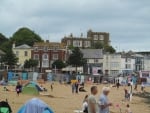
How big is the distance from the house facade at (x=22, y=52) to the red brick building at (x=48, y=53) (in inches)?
128

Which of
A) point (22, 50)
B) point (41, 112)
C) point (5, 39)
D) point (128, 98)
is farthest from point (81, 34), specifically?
point (41, 112)

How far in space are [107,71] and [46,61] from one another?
20.4 metres

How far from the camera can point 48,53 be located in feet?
395

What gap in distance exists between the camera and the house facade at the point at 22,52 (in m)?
123

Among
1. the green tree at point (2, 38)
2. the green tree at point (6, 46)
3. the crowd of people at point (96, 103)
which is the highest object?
the green tree at point (2, 38)

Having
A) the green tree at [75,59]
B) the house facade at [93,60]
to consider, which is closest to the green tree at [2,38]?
the house facade at [93,60]

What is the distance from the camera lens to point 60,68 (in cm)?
10925

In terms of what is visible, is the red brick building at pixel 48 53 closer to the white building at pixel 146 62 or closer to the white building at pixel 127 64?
the white building at pixel 127 64

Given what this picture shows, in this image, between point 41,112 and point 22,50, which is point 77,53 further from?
point 41,112

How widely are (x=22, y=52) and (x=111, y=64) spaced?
2580cm

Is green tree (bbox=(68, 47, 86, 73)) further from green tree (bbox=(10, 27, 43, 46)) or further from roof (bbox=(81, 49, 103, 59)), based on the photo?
green tree (bbox=(10, 27, 43, 46))

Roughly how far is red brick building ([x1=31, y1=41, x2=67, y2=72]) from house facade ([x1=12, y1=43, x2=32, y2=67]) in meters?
3.24

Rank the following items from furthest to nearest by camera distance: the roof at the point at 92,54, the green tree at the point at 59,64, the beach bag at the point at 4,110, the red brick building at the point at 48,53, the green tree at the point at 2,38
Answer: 1. the green tree at the point at 2,38
2. the roof at the point at 92,54
3. the red brick building at the point at 48,53
4. the green tree at the point at 59,64
5. the beach bag at the point at 4,110

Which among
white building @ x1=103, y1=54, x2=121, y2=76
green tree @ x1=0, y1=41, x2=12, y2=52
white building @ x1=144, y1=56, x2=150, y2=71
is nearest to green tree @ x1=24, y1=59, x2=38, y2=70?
green tree @ x1=0, y1=41, x2=12, y2=52
